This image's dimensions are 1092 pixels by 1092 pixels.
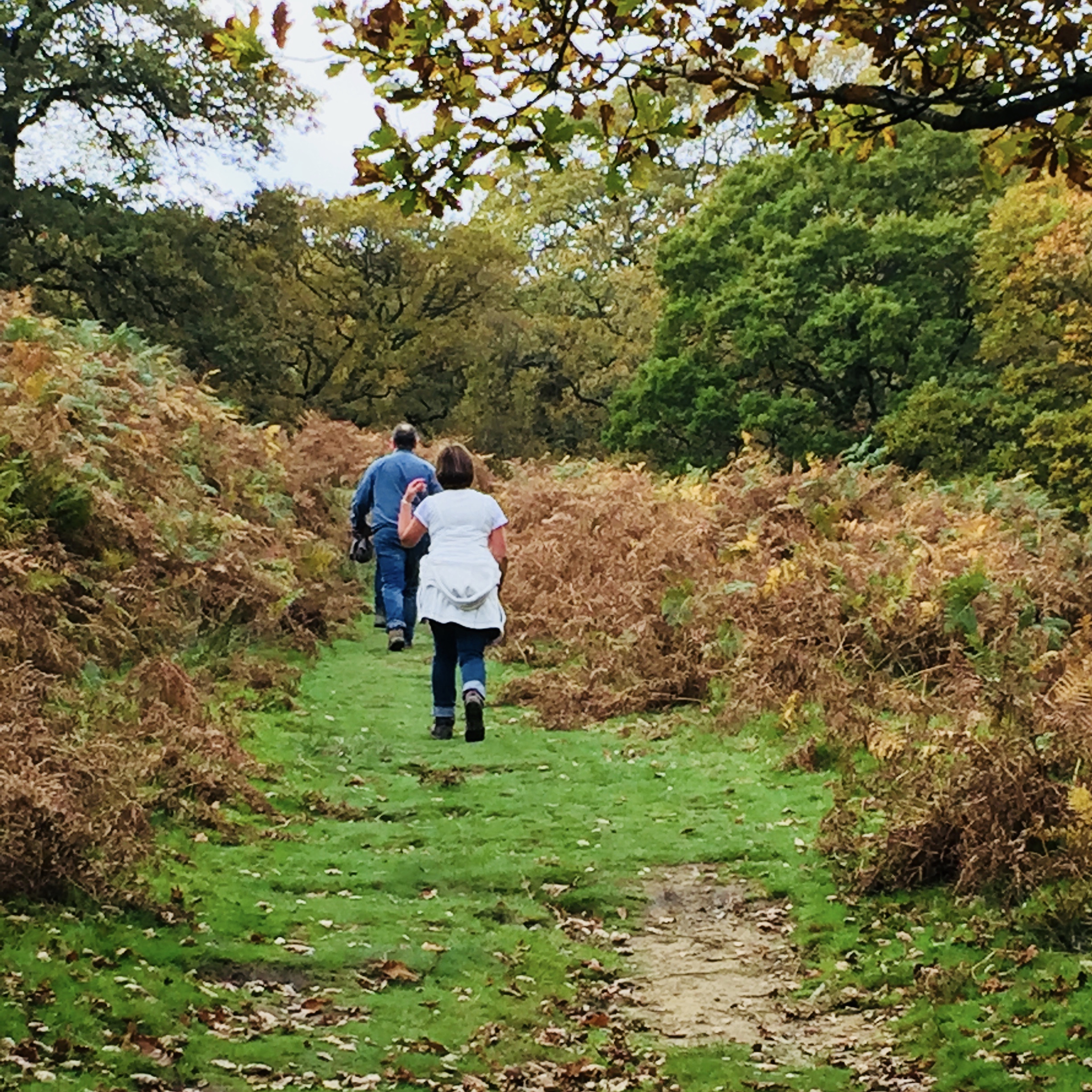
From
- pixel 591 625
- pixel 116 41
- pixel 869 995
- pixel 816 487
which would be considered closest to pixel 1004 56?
pixel 869 995

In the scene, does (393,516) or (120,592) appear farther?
(393,516)

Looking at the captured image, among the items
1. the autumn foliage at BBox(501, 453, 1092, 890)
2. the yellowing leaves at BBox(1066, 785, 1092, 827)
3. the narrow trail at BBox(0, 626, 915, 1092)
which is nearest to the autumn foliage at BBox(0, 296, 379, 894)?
the narrow trail at BBox(0, 626, 915, 1092)

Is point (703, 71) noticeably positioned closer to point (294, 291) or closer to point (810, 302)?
point (810, 302)

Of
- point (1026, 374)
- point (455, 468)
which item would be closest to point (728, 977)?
point (455, 468)

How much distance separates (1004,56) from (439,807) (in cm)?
→ 487

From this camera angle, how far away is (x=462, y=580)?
8.14 meters

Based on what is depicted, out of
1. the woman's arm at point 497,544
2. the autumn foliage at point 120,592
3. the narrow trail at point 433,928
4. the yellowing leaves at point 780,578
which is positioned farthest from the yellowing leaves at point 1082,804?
the yellowing leaves at point 780,578

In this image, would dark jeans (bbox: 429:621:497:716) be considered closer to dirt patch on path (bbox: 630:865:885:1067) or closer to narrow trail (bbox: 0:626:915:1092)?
narrow trail (bbox: 0:626:915:1092)

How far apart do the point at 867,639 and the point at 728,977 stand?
15.0 feet

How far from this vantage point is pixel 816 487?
524 inches

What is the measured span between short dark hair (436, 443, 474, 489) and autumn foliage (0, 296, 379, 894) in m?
2.09

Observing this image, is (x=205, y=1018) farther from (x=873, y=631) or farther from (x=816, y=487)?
(x=816, y=487)

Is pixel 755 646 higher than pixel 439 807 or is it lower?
higher

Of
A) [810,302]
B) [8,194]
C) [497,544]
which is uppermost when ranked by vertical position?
[8,194]
